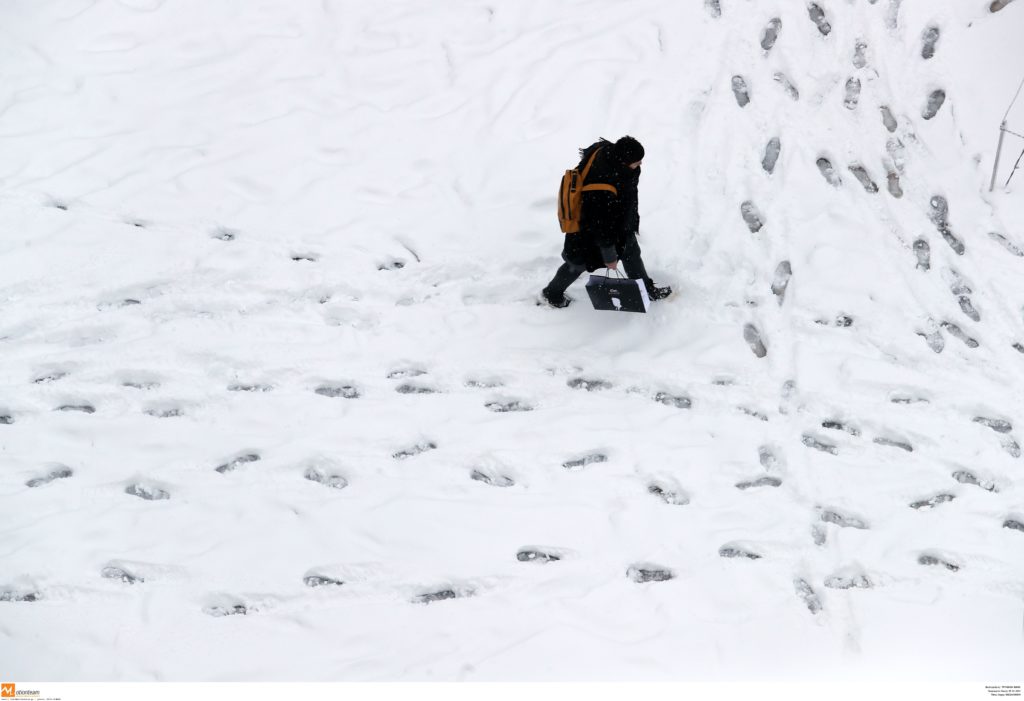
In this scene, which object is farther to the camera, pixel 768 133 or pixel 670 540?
pixel 768 133

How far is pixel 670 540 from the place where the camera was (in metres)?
3.95

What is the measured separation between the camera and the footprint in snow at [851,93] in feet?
18.6

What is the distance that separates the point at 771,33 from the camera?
610cm

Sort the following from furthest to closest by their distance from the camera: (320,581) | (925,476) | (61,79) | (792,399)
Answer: (61,79) → (792,399) → (925,476) → (320,581)

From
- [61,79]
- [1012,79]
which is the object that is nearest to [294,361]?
[61,79]

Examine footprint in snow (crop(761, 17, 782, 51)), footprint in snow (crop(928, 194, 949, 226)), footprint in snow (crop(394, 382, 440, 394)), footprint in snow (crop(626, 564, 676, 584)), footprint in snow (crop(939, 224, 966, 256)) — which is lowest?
footprint in snow (crop(626, 564, 676, 584))

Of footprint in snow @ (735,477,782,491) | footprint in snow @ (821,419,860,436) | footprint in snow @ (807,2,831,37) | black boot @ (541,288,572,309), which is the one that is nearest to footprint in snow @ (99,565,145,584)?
black boot @ (541,288,572,309)

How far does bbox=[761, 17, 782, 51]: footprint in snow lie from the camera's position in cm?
605

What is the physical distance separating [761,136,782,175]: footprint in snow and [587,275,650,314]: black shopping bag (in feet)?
4.62

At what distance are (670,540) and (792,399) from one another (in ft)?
3.55

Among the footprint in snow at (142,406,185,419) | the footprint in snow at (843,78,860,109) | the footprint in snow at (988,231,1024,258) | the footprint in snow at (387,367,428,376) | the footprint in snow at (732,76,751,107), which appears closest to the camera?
the footprint in snow at (142,406,185,419)

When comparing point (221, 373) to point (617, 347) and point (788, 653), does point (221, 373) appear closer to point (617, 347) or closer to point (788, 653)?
point (617, 347)

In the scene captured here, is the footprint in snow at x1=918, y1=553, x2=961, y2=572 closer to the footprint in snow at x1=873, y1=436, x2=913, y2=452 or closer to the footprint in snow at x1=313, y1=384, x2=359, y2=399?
the footprint in snow at x1=873, y1=436, x2=913, y2=452

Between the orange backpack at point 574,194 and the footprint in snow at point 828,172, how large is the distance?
1.88 metres
